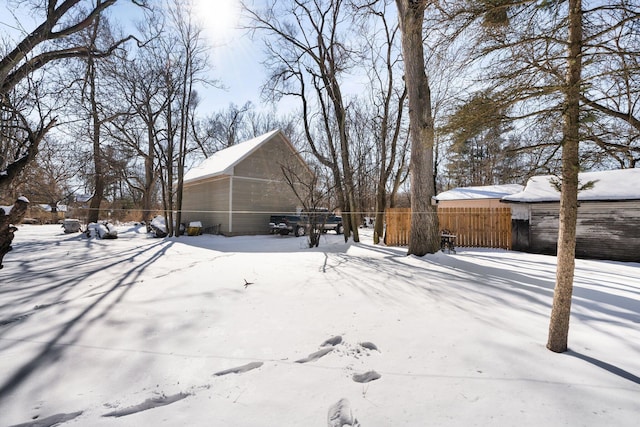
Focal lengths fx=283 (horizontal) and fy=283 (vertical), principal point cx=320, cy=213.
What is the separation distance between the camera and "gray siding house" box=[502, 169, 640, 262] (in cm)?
769

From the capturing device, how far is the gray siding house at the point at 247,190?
1631 cm

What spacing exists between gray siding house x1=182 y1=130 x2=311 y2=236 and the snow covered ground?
11.5 meters

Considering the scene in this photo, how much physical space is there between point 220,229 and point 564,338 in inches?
643

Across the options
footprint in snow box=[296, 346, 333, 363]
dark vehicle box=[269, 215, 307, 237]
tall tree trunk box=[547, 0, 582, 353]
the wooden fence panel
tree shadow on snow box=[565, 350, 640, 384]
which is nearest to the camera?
tree shadow on snow box=[565, 350, 640, 384]

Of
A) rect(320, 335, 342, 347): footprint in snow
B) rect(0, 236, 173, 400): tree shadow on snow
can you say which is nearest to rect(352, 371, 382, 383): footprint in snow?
rect(320, 335, 342, 347): footprint in snow

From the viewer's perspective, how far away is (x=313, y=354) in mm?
2531

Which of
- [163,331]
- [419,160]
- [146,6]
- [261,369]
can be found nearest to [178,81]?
[146,6]

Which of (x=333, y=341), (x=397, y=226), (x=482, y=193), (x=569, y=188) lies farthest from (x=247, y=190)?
(x=569, y=188)

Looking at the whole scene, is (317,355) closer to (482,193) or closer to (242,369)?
(242,369)

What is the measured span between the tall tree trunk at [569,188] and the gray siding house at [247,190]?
12974mm

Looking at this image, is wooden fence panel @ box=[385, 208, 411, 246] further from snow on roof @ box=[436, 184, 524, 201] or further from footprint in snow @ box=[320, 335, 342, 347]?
footprint in snow @ box=[320, 335, 342, 347]

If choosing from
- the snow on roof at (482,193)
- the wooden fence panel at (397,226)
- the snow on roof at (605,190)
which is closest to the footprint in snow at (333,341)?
the snow on roof at (605,190)

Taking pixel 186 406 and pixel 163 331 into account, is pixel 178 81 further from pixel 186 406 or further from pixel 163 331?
pixel 186 406

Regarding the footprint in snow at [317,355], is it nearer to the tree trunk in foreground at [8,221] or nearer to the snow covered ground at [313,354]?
the snow covered ground at [313,354]
